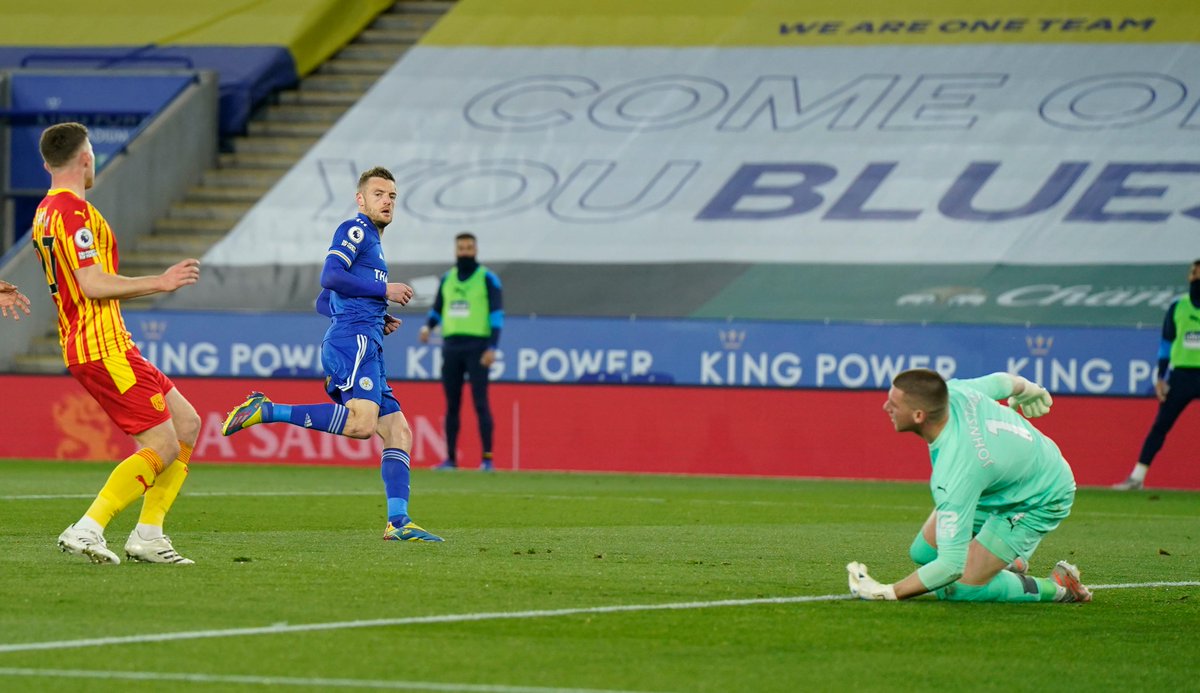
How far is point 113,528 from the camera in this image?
416 inches

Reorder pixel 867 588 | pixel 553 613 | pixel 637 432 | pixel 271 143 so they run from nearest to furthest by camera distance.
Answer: pixel 553 613, pixel 867 588, pixel 637 432, pixel 271 143

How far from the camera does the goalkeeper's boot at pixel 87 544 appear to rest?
820cm

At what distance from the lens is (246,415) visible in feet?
30.5

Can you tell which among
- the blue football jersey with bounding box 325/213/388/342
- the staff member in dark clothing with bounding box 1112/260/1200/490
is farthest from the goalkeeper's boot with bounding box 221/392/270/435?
the staff member in dark clothing with bounding box 1112/260/1200/490

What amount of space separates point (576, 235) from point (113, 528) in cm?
1446

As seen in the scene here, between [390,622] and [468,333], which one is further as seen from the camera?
[468,333]

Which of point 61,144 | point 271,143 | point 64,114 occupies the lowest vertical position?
point 61,144

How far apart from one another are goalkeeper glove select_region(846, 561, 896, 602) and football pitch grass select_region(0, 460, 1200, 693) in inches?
3.7

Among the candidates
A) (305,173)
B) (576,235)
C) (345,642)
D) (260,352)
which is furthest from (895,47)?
(345,642)

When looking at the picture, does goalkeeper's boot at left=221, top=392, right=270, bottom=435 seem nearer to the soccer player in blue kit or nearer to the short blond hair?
the soccer player in blue kit

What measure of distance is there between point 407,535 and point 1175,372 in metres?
10.1

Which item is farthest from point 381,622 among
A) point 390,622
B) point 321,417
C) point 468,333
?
point 468,333

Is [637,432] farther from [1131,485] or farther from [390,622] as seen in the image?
[390,622]

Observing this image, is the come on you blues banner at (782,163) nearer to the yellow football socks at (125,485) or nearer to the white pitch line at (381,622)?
the yellow football socks at (125,485)
